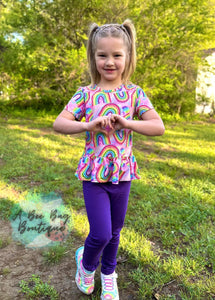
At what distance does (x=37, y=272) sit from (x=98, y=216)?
0.94 metres

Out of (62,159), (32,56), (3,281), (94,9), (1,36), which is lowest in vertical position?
(3,281)

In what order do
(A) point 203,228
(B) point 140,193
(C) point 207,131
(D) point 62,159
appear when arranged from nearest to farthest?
(A) point 203,228 < (B) point 140,193 < (D) point 62,159 < (C) point 207,131

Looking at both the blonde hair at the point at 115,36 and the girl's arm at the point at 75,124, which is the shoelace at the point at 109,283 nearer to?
the girl's arm at the point at 75,124

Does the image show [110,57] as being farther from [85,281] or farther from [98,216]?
[85,281]

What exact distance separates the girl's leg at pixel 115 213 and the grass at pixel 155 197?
0.33 metres

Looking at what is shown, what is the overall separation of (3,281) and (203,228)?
1.95 meters

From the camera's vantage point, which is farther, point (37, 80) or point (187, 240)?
point (37, 80)

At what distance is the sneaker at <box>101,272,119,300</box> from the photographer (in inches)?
70.0

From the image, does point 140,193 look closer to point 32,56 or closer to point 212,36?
point 32,56

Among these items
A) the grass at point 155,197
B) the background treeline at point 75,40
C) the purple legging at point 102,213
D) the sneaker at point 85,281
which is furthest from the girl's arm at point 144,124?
the background treeline at point 75,40

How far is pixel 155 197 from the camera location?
3.45m

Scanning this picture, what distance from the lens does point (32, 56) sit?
779 centimetres

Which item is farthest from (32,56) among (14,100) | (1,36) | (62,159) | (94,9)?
(62,159)

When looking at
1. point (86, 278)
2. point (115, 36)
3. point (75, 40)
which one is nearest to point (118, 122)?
point (115, 36)
